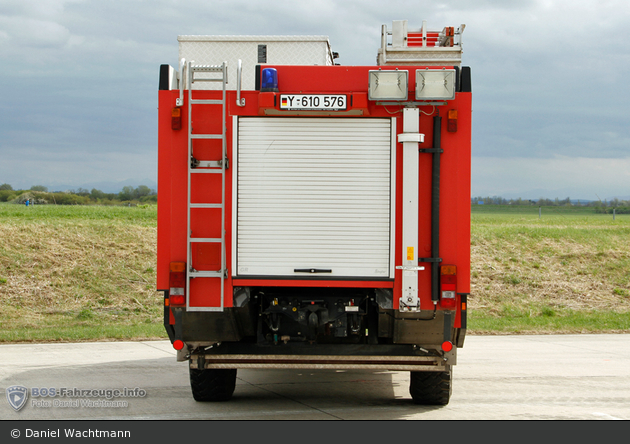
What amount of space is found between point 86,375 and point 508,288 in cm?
1353

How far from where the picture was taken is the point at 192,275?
19.8ft

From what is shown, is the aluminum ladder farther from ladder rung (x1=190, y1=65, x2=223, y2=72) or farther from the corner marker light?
the corner marker light

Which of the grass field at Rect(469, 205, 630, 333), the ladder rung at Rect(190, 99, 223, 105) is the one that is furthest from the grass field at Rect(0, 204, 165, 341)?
the grass field at Rect(469, 205, 630, 333)

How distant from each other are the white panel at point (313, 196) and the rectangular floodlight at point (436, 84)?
459 millimetres

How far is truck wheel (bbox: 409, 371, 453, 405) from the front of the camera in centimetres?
693

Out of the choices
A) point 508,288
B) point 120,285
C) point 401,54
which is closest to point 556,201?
point 508,288

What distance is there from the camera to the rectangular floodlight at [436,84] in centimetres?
589

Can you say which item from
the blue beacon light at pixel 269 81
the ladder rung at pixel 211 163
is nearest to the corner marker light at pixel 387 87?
the blue beacon light at pixel 269 81

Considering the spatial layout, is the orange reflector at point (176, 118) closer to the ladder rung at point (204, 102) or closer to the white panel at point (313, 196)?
the ladder rung at point (204, 102)

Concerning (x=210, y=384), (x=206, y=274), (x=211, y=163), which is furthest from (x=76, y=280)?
(x=211, y=163)

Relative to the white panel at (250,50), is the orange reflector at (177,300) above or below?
below

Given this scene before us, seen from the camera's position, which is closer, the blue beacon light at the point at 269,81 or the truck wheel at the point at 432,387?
the blue beacon light at the point at 269,81

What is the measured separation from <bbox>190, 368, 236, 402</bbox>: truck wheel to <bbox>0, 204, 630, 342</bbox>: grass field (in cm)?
565

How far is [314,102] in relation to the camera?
609 centimetres
